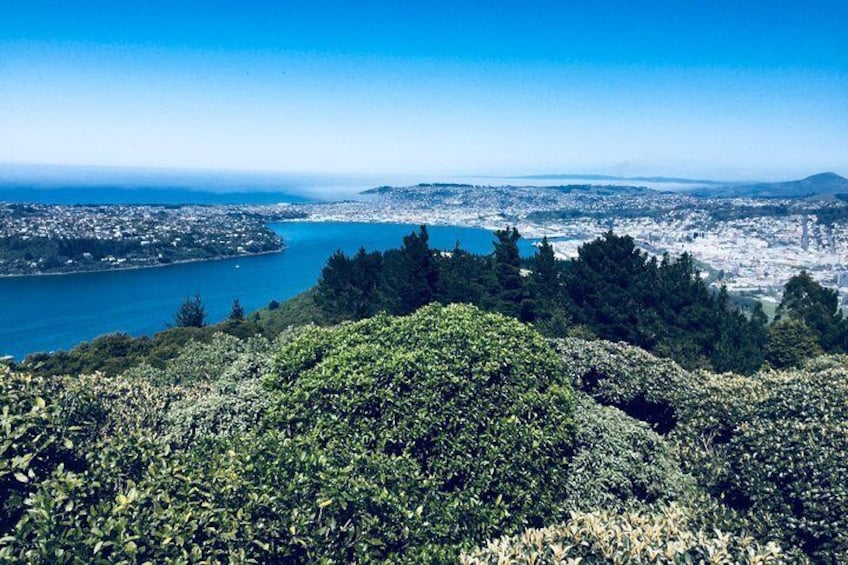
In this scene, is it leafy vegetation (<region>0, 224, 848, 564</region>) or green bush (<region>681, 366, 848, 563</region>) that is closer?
leafy vegetation (<region>0, 224, 848, 564</region>)

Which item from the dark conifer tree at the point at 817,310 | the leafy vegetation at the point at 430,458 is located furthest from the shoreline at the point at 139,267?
the dark conifer tree at the point at 817,310

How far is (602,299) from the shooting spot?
2309 centimetres

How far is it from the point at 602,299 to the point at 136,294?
6172cm

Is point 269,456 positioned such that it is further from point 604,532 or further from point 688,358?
point 688,358

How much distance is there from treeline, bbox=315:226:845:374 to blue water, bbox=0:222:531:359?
30.0 meters

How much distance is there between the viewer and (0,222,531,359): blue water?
53250mm

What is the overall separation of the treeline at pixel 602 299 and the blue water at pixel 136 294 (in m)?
30.0

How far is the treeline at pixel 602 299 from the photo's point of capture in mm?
21969

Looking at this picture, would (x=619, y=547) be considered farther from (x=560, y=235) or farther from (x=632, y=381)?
(x=560, y=235)

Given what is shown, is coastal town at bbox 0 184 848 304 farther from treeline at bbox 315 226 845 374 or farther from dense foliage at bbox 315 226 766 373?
dense foliage at bbox 315 226 766 373

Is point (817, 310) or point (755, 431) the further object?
point (817, 310)

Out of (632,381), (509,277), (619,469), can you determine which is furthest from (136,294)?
(619,469)

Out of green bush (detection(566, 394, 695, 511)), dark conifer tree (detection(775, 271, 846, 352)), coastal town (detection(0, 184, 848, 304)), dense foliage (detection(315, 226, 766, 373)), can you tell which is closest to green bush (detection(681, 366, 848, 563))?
green bush (detection(566, 394, 695, 511))

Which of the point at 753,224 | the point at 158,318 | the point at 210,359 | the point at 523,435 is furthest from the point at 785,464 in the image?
the point at 753,224
